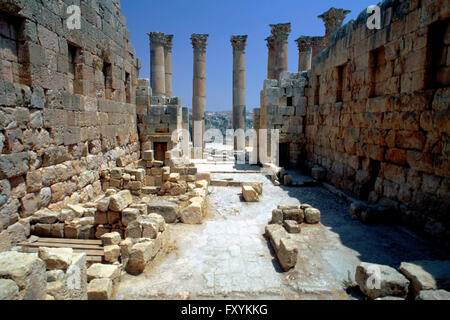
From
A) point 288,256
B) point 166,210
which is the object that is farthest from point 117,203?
point 288,256

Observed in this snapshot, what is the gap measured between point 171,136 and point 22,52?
7.82m

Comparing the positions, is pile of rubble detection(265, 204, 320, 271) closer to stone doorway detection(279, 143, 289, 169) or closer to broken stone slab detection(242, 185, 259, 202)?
broken stone slab detection(242, 185, 259, 202)

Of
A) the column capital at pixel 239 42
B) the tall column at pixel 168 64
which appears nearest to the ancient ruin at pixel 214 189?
the column capital at pixel 239 42

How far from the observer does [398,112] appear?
6793 mm

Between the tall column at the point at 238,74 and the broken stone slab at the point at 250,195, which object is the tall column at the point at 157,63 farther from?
the broken stone slab at the point at 250,195

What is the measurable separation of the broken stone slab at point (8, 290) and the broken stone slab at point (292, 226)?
5.00 m

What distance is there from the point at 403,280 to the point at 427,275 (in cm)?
34

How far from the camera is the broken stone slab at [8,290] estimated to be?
250cm

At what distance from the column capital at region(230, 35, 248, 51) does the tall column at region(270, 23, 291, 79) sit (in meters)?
2.23

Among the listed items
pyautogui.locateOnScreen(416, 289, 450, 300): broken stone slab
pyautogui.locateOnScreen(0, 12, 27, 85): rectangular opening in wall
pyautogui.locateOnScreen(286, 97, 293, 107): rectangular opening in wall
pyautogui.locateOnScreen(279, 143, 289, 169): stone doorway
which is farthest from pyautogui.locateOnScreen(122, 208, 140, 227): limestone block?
pyautogui.locateOnScreen(286, 97, 293, 107): rectangular opening in wall

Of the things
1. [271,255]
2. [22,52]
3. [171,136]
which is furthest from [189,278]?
[171,136]

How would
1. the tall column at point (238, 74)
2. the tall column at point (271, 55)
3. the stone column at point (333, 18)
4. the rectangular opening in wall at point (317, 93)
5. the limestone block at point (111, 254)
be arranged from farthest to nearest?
the tall column at point (271, 55) < the tall column at point (238, 74) < the stone column at point (333, 18) < the rectangular opening in wall at point (317, 93) < the limestone block at point (111, 254)

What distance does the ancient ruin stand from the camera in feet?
13.6

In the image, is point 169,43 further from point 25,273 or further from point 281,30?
point 25,273
